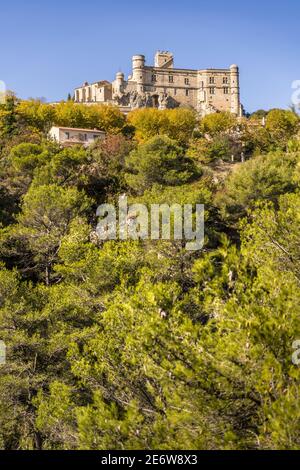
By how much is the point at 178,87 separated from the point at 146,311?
80.8 m

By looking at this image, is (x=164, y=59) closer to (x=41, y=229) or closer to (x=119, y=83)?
(x=119, y=83)

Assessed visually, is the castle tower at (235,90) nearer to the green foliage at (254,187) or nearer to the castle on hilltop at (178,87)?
the castle on hilltop at (178,87)

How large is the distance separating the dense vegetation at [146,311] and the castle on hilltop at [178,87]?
149ft

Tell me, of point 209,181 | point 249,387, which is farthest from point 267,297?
point 209,181

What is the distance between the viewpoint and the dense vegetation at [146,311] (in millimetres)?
7336

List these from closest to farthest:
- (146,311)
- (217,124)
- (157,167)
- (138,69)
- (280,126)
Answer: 1. (146,311)
2. (157,167)
3. (280,126)
4. (217,124)
5. (138,69)

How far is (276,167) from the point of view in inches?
1238

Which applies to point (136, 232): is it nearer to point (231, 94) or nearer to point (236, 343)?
point (236, 343)

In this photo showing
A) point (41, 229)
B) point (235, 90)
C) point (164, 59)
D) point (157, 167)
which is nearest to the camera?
point (41, 229)

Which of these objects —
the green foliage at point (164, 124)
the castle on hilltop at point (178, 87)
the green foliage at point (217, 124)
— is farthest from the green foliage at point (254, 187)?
the castle on hilltop at point (178, 87)

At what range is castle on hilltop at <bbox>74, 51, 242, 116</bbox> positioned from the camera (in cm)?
8356

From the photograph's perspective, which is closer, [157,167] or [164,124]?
[157,167]

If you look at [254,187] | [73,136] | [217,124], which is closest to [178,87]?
[217,124]

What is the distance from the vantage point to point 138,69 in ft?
278
